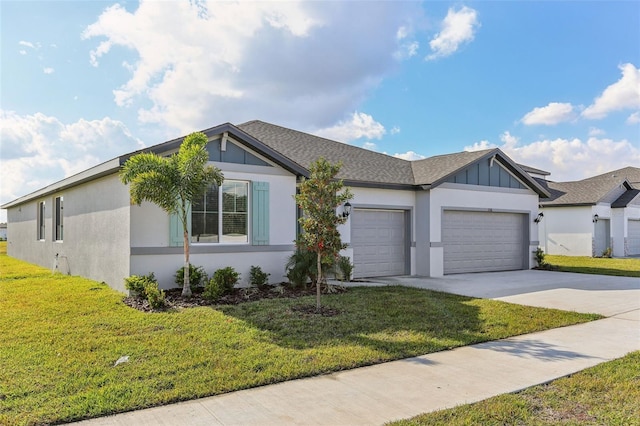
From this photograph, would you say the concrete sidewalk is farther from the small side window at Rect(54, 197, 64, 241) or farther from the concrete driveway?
the small side window at Rect(54, 197, 64, 241)

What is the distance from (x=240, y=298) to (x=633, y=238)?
2623 cm

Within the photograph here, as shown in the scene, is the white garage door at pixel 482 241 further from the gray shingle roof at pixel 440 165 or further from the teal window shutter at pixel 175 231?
the teal window shutter at pixel 175 231

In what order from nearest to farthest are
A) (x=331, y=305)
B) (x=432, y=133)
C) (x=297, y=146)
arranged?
(x=331, y=305) → (x=297, y=146) → (x=432, y=133)

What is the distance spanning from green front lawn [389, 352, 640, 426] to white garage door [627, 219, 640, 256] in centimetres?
2469

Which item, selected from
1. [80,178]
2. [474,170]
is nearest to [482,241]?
[474,170]

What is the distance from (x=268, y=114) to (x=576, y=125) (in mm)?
13528

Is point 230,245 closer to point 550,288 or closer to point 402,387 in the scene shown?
point 402,387

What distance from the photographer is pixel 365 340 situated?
6238 millimetres

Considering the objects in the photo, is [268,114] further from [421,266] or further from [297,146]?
[421,266]

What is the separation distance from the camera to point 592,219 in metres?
22.6

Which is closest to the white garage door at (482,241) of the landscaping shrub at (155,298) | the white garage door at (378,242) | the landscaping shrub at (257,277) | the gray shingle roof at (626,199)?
the white garage door at (378,242)

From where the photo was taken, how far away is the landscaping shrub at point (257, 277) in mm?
10547

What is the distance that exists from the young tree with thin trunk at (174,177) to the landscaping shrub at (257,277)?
5.72ft

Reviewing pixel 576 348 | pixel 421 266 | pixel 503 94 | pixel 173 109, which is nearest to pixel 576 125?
pixel 503 94
